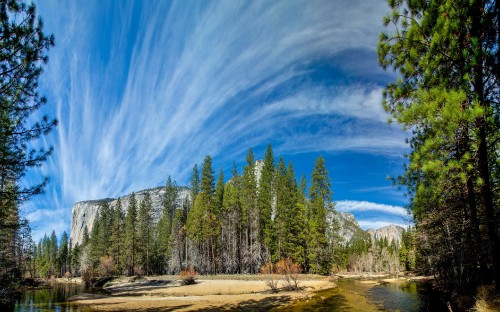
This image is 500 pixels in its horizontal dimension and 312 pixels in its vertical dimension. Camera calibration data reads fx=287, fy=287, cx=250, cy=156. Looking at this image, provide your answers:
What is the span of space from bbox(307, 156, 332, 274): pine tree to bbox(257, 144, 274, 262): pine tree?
6.45 metres

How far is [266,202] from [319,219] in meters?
9.15

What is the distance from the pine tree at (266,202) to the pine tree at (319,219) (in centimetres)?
645

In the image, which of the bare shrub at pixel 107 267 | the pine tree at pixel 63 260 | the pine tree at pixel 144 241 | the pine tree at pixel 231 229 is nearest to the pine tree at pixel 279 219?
the pine tree at pixel 231 229

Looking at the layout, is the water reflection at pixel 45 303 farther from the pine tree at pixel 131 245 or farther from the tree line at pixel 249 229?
the pine tree at pixel 131 245

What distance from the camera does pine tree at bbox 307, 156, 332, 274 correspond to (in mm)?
43481

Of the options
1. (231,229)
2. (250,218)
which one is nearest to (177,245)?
(231,229)

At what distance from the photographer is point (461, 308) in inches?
499

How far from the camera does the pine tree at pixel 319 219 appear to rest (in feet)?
143

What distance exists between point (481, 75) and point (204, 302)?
61.6 ft

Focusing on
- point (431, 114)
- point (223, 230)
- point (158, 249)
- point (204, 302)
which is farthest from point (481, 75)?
point (158, 249)

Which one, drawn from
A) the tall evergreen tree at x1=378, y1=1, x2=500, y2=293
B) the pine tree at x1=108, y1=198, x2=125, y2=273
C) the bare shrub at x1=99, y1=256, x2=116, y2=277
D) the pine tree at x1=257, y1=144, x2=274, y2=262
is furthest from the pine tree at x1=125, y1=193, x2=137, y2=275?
the tall evergreen tree at x1=378, y1=1, x2=500, y2=293

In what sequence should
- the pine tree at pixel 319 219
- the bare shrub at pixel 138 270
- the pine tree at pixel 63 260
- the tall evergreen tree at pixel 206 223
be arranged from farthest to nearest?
1. the pine tree at pixel 63 260
2. the bare shrub at pixel 138 270
3. the tall evergreen tree at pixel 206 223
4. the pine tree at pixel 319 219

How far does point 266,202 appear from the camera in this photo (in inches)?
1919

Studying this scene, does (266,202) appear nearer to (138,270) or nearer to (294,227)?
(294,227)
